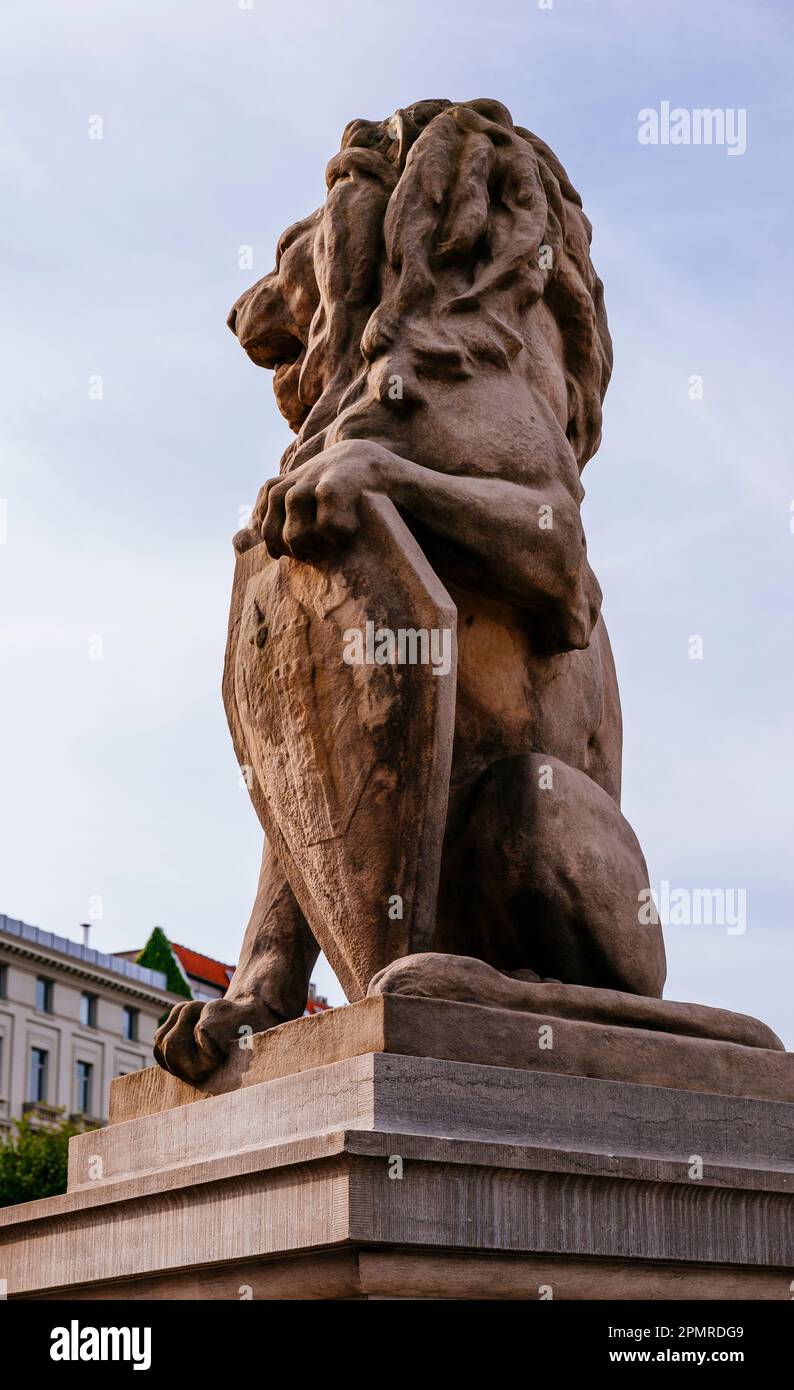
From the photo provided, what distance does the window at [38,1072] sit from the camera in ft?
185

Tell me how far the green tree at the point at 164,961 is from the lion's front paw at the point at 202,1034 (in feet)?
182

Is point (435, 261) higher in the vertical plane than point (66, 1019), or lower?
lower

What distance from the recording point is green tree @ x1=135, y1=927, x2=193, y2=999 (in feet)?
196

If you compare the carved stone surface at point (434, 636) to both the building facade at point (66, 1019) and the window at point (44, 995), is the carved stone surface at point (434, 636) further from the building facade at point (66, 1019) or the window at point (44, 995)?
the window at point (44, 995)

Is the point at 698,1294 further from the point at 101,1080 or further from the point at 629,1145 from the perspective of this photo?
the point at 101,1080

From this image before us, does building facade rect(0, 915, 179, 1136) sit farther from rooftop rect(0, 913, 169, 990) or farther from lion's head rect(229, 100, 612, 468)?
lion's head rect(229, 100, 612, 468)

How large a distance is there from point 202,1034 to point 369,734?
97 centimetres

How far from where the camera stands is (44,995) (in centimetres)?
5656

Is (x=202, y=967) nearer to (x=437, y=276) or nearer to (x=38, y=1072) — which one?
(x=38, y=1072)

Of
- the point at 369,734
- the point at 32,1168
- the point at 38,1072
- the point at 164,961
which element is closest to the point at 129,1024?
the point at 164,961

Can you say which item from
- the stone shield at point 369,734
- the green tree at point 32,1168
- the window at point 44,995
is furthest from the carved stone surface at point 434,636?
the window at point 44,995

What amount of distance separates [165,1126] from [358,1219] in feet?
4.18
